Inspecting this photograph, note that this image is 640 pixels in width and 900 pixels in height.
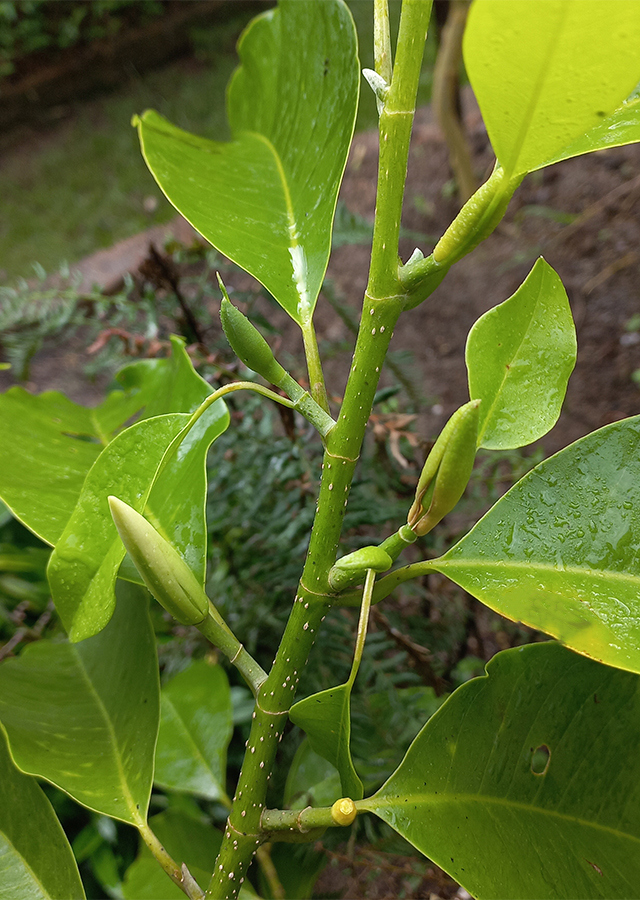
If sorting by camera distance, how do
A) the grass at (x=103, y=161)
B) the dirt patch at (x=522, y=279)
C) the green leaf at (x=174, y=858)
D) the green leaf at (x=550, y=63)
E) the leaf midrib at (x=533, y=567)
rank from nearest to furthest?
the green leaf at (x=550, y=63)
the leaf midrib at (x=533, y=567)
the green leaf at (x=174, y=858)
the dirt patch at (x=522, y=279)
the grass at (x=103, y=161)

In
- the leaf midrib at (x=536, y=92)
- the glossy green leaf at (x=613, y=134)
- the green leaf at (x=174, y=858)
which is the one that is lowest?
the green leaf at (x=174, y=858)

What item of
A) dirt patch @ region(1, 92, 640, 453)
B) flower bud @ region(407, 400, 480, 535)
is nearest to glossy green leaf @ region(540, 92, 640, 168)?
flower bud @ region(407, 400, 480, 535)

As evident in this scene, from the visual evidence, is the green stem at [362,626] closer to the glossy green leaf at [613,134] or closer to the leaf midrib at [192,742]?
the glossy green leaf at [613,134]

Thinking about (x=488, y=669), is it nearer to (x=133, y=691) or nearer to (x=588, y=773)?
(x=588, y=773)

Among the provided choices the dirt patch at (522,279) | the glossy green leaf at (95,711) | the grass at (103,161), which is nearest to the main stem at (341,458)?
the glossy green leaf at (95,711)

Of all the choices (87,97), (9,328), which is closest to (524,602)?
(9,328)

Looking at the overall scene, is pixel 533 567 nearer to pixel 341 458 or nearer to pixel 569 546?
pixel 569 546
